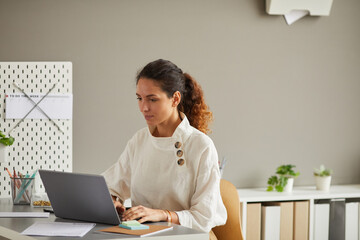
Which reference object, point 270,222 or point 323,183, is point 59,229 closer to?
point 270,222

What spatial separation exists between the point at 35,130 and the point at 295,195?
145 cm

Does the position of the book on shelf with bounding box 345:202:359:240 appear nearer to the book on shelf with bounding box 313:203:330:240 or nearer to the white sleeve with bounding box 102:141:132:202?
the book on shelf with bounding box 313:203:330:240

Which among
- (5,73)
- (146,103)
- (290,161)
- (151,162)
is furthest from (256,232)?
(5,73)

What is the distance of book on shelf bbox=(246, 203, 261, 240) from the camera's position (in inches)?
120

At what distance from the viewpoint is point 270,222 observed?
3102 mm

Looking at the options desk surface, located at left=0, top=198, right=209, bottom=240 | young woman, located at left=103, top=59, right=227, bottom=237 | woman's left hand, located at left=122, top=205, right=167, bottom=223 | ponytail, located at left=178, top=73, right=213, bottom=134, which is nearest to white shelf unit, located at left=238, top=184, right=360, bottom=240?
ponytail, located at left=178, top=73, right=213, bottom=134

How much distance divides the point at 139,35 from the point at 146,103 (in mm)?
1123

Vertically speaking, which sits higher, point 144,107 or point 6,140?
point 144,107

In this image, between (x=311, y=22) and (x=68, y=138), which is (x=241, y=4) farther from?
(x=68, y=138)

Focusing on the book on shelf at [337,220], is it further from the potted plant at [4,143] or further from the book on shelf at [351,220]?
the potted plant at [4,143]

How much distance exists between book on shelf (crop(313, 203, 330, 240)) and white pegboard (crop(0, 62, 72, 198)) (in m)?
1.41

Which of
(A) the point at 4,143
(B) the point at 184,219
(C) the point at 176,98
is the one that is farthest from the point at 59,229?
(A) the point at 4,143

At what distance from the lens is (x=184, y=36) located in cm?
323

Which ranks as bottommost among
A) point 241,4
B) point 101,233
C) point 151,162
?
point 101,233
